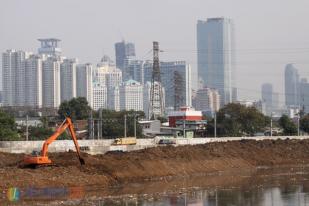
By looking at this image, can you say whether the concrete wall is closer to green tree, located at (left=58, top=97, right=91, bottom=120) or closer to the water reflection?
the water reflection

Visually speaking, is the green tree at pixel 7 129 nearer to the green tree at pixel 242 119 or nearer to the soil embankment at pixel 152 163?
the soil embankment at pixel 152 163

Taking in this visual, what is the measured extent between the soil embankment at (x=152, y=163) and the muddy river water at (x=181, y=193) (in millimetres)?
1183

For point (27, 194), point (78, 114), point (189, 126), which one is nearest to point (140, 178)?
point (27, 194)

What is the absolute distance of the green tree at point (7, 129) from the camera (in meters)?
71.4

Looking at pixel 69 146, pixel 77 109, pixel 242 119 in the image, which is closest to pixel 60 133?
pixel 69 146

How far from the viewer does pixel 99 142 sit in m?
61.8

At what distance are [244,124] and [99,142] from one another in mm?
59075

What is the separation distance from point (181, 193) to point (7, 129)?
39130 millimetres

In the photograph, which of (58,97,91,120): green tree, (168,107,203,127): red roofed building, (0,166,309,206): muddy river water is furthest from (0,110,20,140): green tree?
(58,97,91,120): green tree

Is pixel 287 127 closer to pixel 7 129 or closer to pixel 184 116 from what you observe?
pixel 184 116

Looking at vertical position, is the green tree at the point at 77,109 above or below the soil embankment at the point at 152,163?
above

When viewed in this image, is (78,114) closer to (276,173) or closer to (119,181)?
(276,173)

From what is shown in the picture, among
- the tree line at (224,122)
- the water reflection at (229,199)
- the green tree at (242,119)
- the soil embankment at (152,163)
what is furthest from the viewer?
the green tree at (242,119)

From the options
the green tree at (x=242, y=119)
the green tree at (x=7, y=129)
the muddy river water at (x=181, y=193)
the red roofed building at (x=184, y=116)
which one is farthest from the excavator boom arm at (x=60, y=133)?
the green tree at (x=242, y=119)
